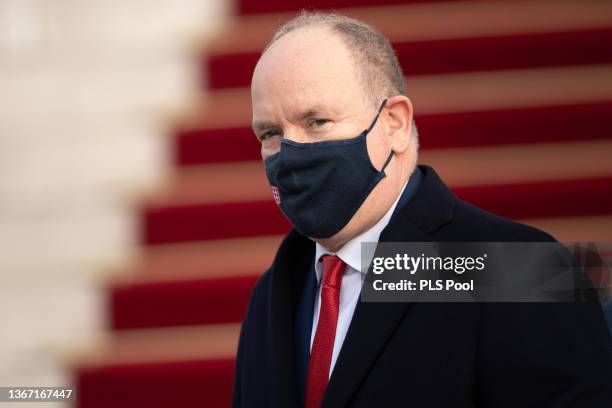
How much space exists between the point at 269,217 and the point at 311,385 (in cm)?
186

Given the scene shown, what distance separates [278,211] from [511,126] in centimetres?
94

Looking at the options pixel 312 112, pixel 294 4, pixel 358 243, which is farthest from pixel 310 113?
pixel 294 4

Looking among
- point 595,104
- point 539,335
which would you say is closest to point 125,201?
point 595,104

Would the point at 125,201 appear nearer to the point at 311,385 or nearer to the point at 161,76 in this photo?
the point at 161,76

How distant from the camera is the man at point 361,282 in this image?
1313 mm

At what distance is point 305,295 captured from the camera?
1604 mm

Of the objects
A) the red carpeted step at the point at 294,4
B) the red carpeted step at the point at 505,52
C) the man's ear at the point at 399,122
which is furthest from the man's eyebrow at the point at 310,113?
the red carpeted step at the point at 294,4

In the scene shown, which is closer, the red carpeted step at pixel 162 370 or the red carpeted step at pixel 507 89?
the red carpeted step at pixel 162 370

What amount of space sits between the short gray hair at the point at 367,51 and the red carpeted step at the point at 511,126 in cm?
177

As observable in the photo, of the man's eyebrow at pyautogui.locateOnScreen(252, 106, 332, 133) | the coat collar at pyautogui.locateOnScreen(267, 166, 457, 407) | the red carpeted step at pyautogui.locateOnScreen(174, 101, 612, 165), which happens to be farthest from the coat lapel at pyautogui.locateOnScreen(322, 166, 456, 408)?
the red carpeted step at pyautogui.locateOnScreen(174, 101, 612, 165)

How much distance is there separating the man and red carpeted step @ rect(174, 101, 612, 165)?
1756 millimetres

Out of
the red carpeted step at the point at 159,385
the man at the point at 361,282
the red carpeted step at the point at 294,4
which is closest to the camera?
the man at the point at 361,282

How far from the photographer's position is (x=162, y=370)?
3.04 meters

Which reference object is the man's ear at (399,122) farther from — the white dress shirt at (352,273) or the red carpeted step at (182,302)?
the red carpeted step at (182,302)
